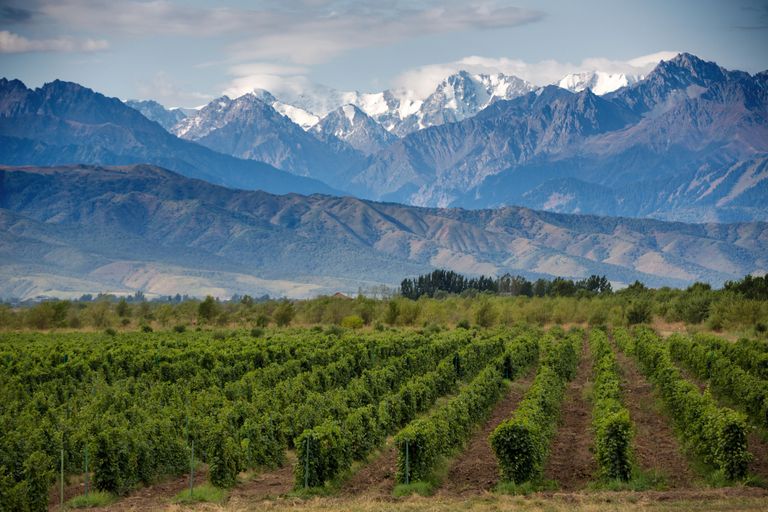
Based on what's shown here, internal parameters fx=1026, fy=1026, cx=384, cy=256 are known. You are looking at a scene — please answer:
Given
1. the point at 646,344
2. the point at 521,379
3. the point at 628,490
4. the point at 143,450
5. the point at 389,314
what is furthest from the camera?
the point at 389,314

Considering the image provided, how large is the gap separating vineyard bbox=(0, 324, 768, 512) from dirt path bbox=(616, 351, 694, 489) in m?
0.10

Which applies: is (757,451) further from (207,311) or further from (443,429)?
(207,311)

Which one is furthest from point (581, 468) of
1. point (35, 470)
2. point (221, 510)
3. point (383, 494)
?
point (35, 470)

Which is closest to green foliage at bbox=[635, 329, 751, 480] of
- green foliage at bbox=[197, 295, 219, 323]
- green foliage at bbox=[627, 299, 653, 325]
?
green foliage at bbox=[627, 299, 653, 325]

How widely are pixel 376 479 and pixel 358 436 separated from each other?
8.71ft

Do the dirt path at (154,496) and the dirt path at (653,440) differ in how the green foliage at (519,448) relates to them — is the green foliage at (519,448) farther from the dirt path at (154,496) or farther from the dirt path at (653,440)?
the dirt path at (154,496)

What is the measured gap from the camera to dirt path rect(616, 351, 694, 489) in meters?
32.0

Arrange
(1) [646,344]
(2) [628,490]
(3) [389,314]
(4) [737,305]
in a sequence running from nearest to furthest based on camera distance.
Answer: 1. (2) [628,490]
2. (1) [646,344]
3. (4) [737,305]
4. (3) [389,314]

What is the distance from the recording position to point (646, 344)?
67000 mm

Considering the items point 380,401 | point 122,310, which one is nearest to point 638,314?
point 122,310

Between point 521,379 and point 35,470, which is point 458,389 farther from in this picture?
point 35,470

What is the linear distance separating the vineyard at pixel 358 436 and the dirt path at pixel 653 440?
0.10m

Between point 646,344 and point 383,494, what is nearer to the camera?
point 383,494

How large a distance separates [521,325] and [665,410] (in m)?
67.6
